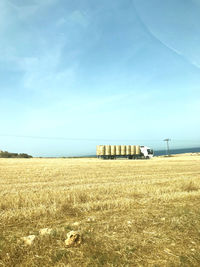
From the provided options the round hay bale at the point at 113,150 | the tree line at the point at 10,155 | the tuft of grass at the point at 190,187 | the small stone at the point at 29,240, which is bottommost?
the tuft of grass at the point at 190,187

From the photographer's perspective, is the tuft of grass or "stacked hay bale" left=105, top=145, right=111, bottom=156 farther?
"stacked hay bale" left=105, top=145, right=111, bottom=156

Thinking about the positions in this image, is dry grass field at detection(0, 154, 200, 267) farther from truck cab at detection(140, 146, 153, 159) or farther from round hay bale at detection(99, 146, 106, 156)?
truck cab at detection(140, 146, 153, 159)

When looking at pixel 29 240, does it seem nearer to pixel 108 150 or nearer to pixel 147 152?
pixel 108 150

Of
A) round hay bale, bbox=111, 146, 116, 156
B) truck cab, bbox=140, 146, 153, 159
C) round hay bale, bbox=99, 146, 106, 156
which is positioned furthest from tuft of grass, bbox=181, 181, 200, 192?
truck cab, bbox=140, 146, 153, 159

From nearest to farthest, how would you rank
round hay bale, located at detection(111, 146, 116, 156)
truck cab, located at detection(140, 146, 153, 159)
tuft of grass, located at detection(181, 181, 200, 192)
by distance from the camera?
tuft of grass, located at detection(181, 181, 200, 192)
round hay bale, located at detection(111, 146, 116, 156)
truck cab, located at detection(140, 146, 153, 159)

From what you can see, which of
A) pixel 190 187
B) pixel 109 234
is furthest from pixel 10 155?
pixel 109 234

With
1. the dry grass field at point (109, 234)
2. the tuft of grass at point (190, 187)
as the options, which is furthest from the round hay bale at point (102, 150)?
the dry grass field at point (109, 234)

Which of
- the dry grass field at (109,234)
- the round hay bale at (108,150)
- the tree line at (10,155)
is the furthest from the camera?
the tree line at (10,155)

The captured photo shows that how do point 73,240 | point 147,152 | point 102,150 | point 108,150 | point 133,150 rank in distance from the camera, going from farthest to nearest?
point 147,152 < point 133,150 < point 108,150 < point 102,150 < point 73,240

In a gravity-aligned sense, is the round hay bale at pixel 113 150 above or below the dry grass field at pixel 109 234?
above

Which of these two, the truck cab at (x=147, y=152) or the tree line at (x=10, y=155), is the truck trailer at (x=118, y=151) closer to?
the truck cab at (x=147, y=152)

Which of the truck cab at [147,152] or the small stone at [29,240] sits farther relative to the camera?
the truck cab at [147,152]

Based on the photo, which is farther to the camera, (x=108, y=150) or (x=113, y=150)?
(x=113, y=150)

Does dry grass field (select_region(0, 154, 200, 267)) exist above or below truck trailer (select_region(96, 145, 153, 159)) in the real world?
below
